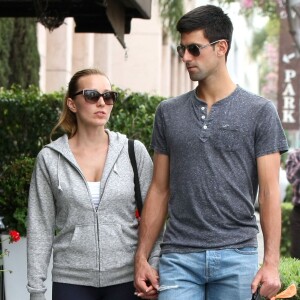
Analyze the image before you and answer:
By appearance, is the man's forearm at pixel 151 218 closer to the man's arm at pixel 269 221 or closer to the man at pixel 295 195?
the man's arm at pixel 269 221

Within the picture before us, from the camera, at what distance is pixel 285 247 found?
1495 centimetres

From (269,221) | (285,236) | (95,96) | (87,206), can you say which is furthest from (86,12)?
(285,236)

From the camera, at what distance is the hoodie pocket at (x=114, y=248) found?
4734mm

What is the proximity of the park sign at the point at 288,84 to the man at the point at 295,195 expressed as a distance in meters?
19.9

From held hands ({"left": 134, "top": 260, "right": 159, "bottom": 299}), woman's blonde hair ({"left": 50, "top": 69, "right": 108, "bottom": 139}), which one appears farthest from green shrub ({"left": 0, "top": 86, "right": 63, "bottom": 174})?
held hands ({"left": 134, "top": 260, "right": 159, "bottom": 299})

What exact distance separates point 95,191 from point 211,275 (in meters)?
0.75

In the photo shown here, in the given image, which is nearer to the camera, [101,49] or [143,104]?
[143,104]

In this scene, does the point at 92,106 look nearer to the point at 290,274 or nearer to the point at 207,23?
the point at 207,23

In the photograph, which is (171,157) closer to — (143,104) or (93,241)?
(93,241)

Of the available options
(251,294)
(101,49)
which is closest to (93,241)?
(251,294)

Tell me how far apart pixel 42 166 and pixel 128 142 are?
1.41 ft

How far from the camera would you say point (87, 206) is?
15.6 feet

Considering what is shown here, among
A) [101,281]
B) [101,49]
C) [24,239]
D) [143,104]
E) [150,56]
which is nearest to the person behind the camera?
[101,281]

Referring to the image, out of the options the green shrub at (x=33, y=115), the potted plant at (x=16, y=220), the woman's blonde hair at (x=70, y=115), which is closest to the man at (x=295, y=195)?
the green shrub at (x=33, y=115)
